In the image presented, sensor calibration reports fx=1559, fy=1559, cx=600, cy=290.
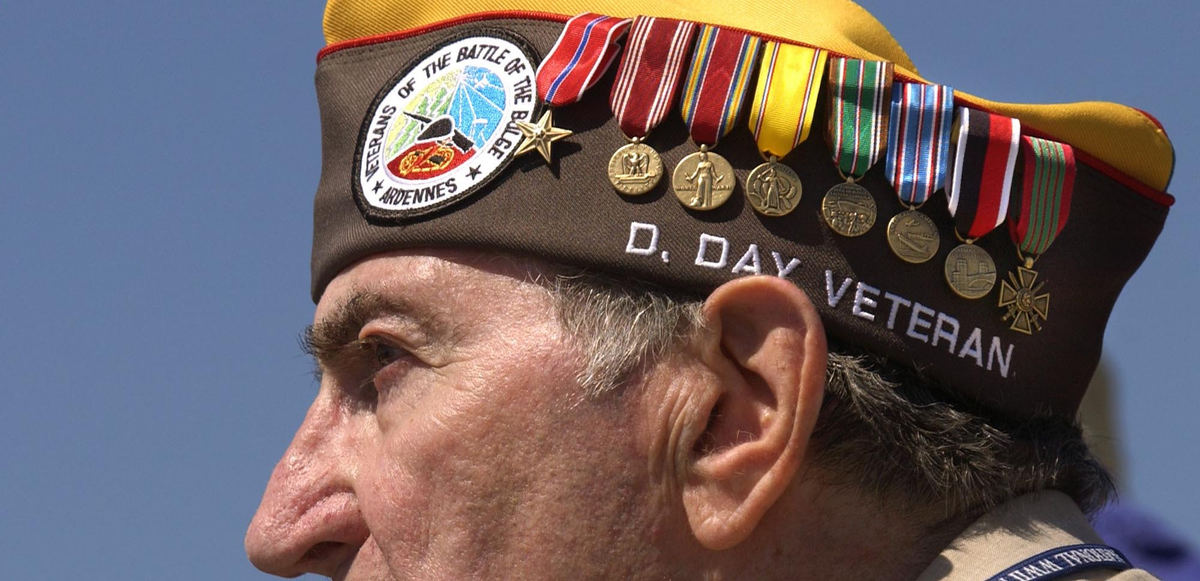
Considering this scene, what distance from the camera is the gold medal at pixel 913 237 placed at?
2.93 m

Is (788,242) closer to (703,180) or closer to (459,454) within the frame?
(703,180)

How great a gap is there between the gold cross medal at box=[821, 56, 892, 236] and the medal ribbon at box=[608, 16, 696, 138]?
299 mm

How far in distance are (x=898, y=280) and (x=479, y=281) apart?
790 millimetres

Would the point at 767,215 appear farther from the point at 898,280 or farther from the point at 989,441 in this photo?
the point at 989,441

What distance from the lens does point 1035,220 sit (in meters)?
3.03

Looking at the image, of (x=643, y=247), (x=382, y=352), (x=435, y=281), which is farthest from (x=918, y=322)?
(x=382, y=352)

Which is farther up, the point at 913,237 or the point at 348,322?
the point at 913,237

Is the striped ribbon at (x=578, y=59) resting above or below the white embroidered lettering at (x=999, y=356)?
above

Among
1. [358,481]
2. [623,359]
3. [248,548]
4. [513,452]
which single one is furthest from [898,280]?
[248,548]

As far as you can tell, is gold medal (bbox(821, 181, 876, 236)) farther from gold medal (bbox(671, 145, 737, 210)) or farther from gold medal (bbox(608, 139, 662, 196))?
gold medal (bbox(608, 139, 662, 196))

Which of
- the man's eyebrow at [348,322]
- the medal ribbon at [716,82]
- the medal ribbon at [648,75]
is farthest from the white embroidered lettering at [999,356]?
the man's eyebrow at [348,322]

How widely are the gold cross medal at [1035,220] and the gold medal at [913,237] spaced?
18cm

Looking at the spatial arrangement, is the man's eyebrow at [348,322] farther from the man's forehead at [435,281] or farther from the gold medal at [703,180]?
the gold medal at [703,180]

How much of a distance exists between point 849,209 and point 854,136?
14cm
